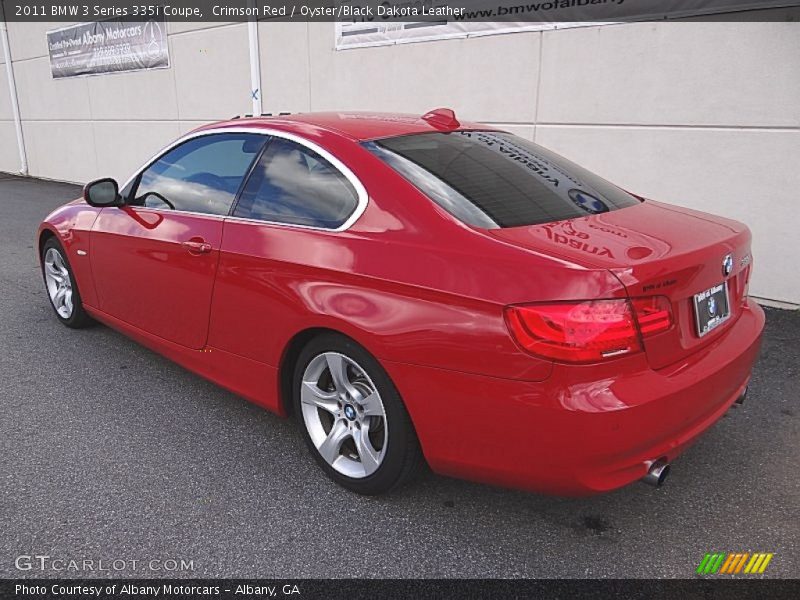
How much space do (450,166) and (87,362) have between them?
2894 millimetres

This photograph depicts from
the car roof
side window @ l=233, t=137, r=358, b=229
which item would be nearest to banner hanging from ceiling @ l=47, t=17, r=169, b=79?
the car roof

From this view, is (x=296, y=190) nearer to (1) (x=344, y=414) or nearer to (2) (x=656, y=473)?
(1) (x=344, y=414)

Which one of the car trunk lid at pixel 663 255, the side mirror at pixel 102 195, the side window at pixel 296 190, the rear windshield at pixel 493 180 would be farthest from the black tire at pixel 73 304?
the car trunk lid at pixel 663 255

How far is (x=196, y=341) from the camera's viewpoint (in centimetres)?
338

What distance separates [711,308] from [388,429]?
1316 millimetres

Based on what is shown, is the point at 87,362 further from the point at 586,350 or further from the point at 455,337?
the point at 586,350

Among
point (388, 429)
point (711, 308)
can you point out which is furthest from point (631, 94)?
point (388, 429)

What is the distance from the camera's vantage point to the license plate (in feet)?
7.74

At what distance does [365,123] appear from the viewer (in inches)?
124

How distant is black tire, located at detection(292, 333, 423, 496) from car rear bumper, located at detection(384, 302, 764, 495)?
0.08 metres

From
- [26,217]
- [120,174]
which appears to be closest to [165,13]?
[120,174]

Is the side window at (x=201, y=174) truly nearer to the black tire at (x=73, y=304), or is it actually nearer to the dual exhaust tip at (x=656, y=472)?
the black tire at (x=73, y=304)

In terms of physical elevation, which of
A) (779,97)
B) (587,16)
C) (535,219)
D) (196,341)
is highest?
(587,16)

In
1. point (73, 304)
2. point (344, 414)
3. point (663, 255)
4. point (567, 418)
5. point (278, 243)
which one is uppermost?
point (663, 255)
